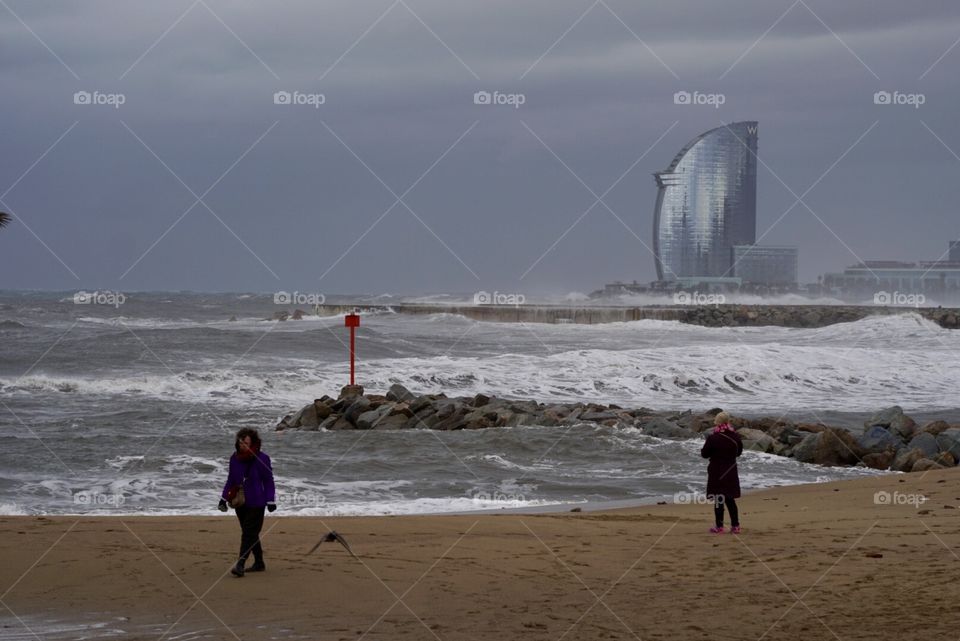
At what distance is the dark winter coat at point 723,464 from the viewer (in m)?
10.6

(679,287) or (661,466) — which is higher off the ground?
(679,287)

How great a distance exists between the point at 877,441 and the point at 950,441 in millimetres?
1040

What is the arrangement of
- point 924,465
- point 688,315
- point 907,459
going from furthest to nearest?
point 688,315 → point 907,459 → point 924,465

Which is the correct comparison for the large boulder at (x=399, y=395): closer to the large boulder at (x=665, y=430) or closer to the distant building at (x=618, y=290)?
the large boulder at (x=665, y=430)

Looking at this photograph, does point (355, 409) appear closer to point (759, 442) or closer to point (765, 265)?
point (759, 442)

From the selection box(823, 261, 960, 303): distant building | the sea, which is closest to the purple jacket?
the sea

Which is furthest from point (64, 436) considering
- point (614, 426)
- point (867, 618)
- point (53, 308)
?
point (53, 308)

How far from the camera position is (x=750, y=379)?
1213 inches

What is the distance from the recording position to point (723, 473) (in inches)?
422

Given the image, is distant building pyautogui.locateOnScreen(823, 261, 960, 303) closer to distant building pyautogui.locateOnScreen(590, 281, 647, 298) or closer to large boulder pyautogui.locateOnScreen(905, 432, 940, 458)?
distant building pyautogui.locateOnScreen(590, 281, 647, 298)

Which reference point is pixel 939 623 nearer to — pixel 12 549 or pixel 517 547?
pixel 517 547

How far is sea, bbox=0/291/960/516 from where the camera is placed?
14.3 metres

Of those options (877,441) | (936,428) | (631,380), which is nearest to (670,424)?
(877,441)

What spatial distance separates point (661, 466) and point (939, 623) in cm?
972
